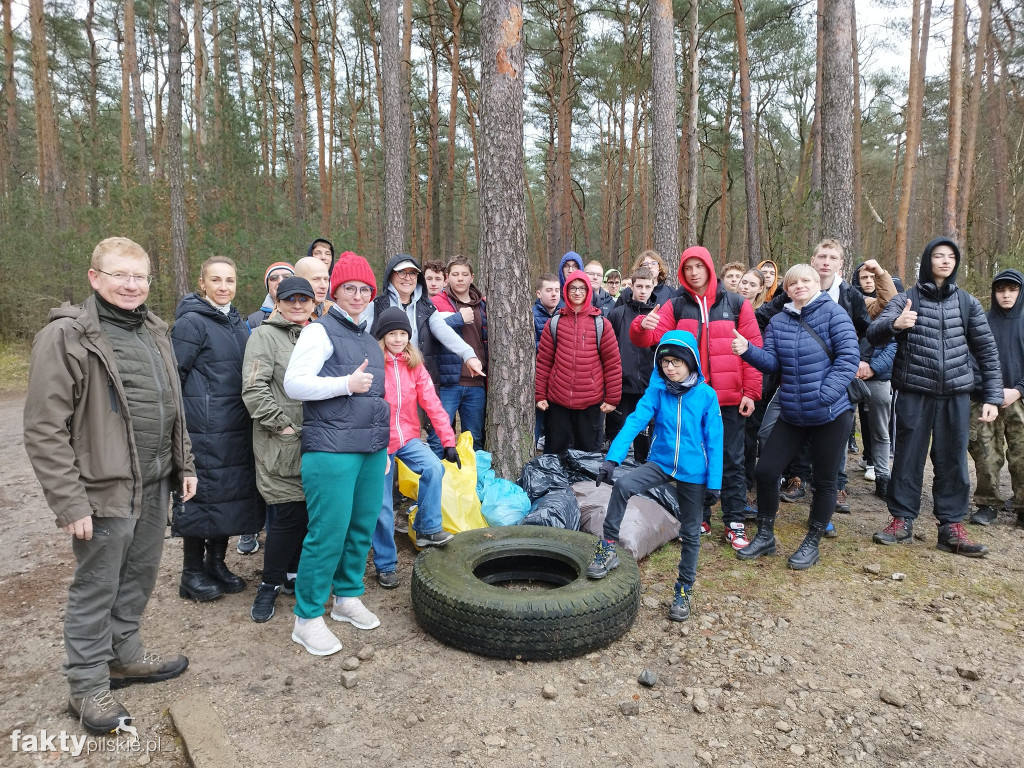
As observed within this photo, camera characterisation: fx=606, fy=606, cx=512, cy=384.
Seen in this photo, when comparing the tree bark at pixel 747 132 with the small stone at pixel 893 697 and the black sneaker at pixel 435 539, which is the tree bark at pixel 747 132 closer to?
the black sneaker at pixel 435 539

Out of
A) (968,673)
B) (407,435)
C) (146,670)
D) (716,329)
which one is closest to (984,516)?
(968,673)

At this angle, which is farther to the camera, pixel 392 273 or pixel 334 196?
pixel 334 196

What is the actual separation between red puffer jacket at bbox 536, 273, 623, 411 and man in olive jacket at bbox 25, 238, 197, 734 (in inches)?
125

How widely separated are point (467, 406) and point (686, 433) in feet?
7.99

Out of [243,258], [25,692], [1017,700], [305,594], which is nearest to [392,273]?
Answer: [305,594]

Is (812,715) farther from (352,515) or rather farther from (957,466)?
(957,466)

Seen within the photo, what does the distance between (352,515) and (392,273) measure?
206cm

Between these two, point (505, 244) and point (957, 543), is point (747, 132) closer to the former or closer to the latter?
point (505, 244)

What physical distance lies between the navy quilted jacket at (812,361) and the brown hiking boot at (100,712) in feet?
13.6

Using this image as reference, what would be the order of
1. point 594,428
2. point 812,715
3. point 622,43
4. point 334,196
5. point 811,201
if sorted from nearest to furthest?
point 812,715
point 594,428
point 811,201
point 622,43
point 334,196

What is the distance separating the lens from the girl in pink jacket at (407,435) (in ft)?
12.4

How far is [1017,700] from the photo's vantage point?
2848 mm

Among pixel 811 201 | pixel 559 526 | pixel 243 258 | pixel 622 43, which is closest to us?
pixel 559 526

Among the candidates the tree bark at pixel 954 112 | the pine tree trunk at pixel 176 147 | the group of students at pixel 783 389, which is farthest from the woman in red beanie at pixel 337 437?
the tree bark at pixel 954 112
